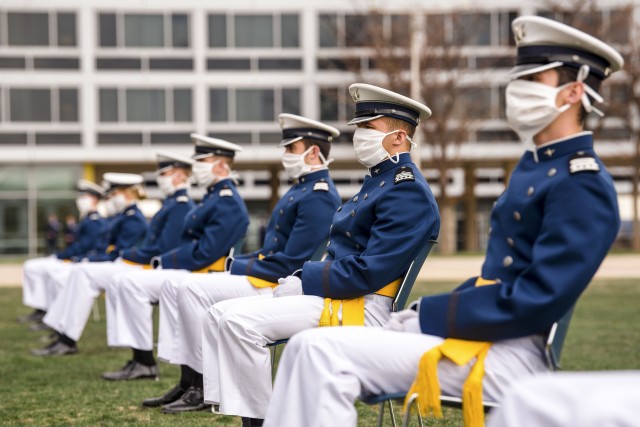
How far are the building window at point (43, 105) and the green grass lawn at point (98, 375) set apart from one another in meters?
23.0

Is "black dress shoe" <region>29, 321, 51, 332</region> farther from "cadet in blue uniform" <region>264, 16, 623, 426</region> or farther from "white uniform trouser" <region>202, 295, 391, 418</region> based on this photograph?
"cadet in blue uniform" <region>264, 16, 623, 426</region>

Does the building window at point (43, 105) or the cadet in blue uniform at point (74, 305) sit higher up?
the building window at point (43, 105)

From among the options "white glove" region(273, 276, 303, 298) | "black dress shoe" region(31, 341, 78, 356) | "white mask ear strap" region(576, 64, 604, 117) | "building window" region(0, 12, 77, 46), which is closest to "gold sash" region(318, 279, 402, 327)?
"white glove" region(273, 276, 303, 298)

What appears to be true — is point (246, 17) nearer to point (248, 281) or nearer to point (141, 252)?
point (141, 252)

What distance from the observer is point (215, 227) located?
7.67 m

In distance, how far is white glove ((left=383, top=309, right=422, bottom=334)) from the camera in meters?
3.89

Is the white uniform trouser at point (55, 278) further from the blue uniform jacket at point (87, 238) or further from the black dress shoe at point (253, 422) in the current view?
the black dress shoe at point (253, 422)

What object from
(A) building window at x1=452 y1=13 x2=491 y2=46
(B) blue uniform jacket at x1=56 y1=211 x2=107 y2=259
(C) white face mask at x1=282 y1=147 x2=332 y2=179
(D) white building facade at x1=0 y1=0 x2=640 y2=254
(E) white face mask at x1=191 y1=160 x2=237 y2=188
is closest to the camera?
(C) white face mask at x1=282 y1=147 x2=332 y2=179

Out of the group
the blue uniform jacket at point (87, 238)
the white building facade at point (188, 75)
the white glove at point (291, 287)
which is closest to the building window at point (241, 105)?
the white building facade at point (188, 75)

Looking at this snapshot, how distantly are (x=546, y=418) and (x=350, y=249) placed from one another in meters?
2.82

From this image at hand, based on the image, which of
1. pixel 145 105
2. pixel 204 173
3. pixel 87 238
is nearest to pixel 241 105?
pixel 145 105

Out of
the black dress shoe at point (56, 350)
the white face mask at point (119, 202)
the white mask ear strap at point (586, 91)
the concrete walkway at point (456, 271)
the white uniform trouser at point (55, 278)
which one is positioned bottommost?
the concrete walkway at point (456, 271)

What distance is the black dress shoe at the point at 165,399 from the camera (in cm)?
679

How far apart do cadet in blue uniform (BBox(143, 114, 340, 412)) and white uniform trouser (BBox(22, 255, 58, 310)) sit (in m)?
6.56
